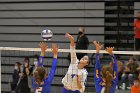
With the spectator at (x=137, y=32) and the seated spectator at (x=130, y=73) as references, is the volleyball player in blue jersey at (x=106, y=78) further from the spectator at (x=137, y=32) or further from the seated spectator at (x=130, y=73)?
the spectator at (x=137, y=32)

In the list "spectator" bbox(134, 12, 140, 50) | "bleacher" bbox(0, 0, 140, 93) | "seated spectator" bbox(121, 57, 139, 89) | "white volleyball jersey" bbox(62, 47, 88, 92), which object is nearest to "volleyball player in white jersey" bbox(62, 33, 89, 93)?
"white volleyball jersey" bbox(62, 47, 88, 92)

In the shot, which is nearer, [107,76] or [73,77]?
[107,76]

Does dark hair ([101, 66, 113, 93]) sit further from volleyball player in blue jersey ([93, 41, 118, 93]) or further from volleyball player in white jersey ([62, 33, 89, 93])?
volleyball player in white jersey ([62, 33, 89, 93])

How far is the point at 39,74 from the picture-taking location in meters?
5.54

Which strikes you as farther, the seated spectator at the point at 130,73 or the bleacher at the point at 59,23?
the bleacher at the point at 59,23

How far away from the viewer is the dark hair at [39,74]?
217 inches

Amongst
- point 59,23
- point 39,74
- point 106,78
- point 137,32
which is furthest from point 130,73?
point 59,23

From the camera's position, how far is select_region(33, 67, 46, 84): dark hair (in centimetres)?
552

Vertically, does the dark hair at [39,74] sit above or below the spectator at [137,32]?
below

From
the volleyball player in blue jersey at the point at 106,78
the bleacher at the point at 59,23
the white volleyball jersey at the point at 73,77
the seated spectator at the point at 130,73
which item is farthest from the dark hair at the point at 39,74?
the bleacher at the point at 59,23

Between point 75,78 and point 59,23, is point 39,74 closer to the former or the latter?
point 75,78

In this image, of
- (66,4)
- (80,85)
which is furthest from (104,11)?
(80,85)

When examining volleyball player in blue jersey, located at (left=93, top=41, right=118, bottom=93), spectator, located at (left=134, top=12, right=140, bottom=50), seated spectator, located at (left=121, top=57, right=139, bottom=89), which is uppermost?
spectator, located at (left=134, top=12, right=140, bottom=50)

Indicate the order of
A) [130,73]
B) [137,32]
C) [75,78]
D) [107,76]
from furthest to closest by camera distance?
[137,32], [130,73], [75,78], [107,76]
